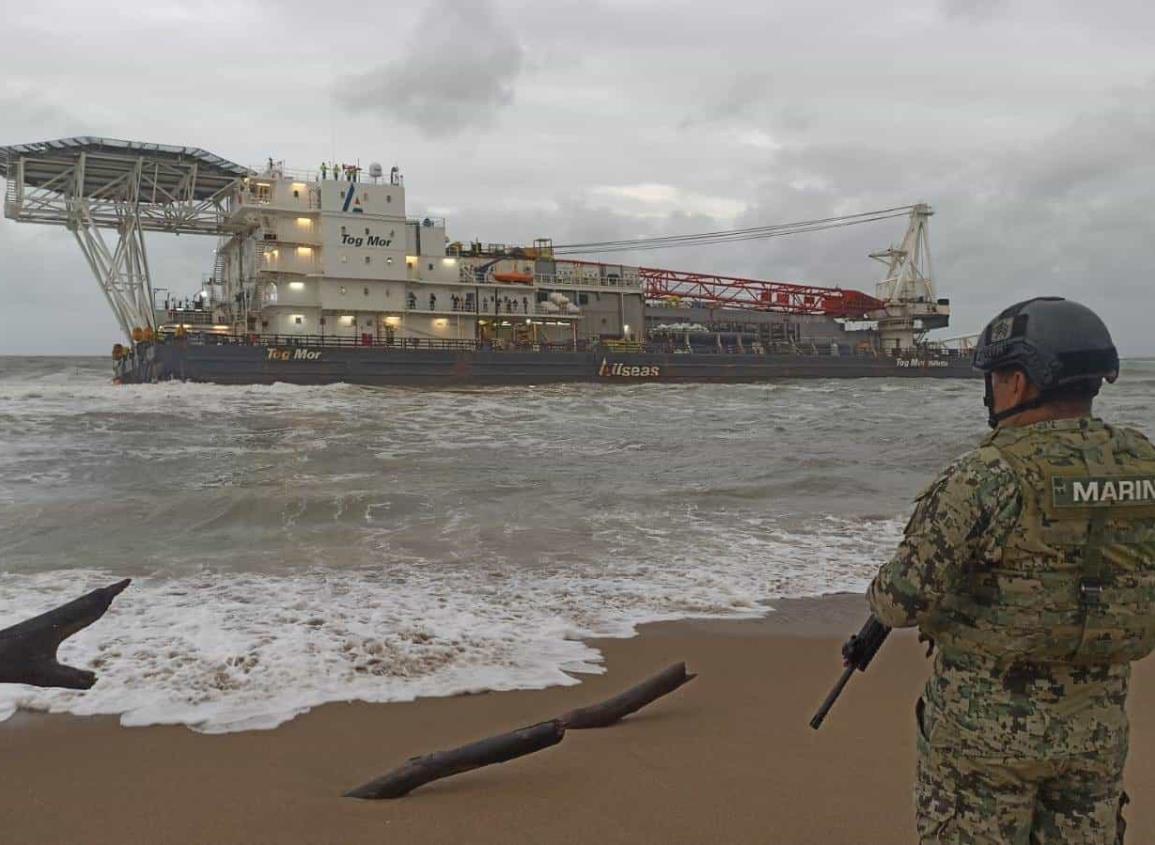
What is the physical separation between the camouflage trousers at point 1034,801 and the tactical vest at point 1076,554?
0.20m

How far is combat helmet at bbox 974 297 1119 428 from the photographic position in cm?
A: 150

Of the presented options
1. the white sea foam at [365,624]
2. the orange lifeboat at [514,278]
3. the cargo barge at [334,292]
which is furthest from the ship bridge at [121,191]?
the white sea foam at [365,624]

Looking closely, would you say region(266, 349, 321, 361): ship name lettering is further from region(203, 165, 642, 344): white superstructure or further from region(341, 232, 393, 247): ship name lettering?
region(341, 232, 393, 247): ship name lettering

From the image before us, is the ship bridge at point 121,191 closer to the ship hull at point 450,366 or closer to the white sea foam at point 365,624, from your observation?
the ship hull at point 450,366

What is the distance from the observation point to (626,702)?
3.21 meters

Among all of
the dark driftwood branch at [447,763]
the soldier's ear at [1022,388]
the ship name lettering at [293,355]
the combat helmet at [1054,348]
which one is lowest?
the dark driftwood branch at [447,763]

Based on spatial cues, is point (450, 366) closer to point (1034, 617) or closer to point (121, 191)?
point (121, 191)

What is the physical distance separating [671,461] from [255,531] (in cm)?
696

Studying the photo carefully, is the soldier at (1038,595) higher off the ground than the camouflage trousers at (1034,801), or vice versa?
the soldier at (1038,595)

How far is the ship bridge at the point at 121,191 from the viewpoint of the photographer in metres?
27.9

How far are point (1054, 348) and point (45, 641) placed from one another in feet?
9.09

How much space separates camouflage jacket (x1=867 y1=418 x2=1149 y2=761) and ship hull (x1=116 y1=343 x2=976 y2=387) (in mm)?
28344

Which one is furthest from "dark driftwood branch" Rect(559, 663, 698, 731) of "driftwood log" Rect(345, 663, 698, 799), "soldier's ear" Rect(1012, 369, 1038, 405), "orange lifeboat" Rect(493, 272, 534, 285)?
"orange lifeboat" Rect(493, 272, 534, 285)

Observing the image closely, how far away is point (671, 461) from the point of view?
12844 millimetres
